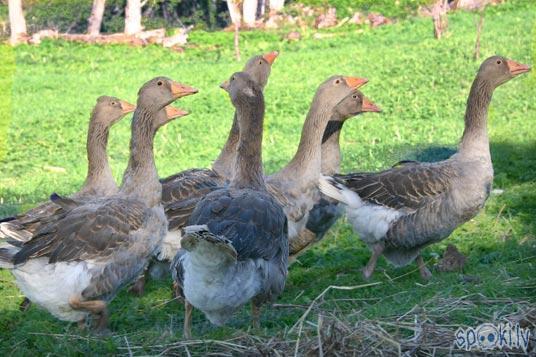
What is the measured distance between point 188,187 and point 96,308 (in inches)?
81.9

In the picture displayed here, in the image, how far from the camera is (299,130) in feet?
54.4

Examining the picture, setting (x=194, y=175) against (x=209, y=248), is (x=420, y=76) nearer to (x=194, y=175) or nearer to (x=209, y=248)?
(x=194, y=175)

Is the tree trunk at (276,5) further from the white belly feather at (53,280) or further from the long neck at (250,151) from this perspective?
the white belly feather at (53,280)

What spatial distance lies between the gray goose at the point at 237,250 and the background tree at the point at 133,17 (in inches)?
537

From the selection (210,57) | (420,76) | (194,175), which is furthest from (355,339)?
(210,57)

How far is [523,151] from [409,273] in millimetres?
5056

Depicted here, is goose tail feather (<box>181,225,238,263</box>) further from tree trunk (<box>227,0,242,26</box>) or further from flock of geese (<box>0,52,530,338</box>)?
tree trunk (<box>227,0,242,26</box>)

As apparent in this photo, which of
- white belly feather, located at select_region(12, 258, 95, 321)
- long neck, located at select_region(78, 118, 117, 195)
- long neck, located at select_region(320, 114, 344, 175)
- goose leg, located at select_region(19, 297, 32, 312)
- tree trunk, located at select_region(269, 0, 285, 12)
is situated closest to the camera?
white belly feather, located at select_region(12, 258, 95, 321)

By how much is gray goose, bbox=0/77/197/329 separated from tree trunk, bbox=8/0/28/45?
525 inches

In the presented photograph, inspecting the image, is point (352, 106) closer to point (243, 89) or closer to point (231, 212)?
point (243, 89)

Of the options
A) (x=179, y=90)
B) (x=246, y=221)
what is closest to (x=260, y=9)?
(x=179, y=90)

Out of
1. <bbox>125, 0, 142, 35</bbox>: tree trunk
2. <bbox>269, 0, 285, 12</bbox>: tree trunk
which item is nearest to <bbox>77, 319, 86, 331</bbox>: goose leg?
<bbox>125, 0, 142, 35</bbox>: tree trunk

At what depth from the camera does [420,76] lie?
19.5 meters

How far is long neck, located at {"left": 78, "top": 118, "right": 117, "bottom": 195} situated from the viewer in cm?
959
